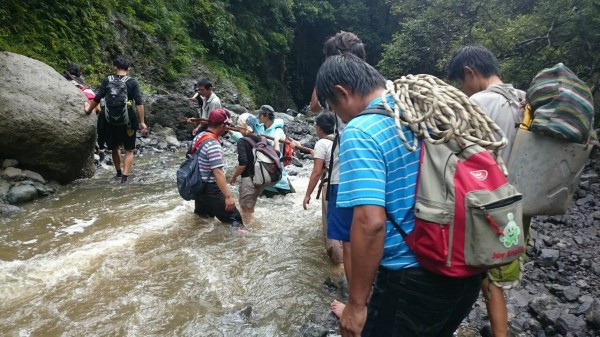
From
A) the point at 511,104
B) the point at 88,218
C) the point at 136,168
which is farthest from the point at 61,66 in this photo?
the point at 511,104

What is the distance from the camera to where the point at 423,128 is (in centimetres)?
165

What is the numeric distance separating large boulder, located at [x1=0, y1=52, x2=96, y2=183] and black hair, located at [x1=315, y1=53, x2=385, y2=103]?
596 centimetres

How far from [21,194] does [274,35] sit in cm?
2084

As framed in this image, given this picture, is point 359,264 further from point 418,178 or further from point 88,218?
point 88,218

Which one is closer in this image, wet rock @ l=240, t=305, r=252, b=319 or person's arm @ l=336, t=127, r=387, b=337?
person's arm @ l=336, t=127, r=387, b=337

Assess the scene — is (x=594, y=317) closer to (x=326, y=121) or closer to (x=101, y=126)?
(x=326, y=121)

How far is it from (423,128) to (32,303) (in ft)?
11.7

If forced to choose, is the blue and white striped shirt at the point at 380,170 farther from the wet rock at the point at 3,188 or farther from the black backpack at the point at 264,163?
the wet rock at the point at 3,188

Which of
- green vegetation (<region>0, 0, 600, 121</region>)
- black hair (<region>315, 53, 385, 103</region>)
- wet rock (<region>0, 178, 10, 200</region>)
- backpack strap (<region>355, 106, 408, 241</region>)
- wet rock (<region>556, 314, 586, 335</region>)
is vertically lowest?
wet rock (<region>556, 314, 586, 335</region>)

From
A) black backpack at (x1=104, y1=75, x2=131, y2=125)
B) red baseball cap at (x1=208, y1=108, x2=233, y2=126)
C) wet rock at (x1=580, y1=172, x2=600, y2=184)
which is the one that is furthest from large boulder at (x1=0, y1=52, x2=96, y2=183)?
wet rock at (x1=580, y1=172, x2=600, y2=184)

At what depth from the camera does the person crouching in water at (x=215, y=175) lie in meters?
4.91

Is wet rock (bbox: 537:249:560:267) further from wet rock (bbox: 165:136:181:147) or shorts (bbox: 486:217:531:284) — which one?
wet rock (bbox: 165:136:181:147)

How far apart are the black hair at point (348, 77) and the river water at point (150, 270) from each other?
2.25m

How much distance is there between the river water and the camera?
3.42m
